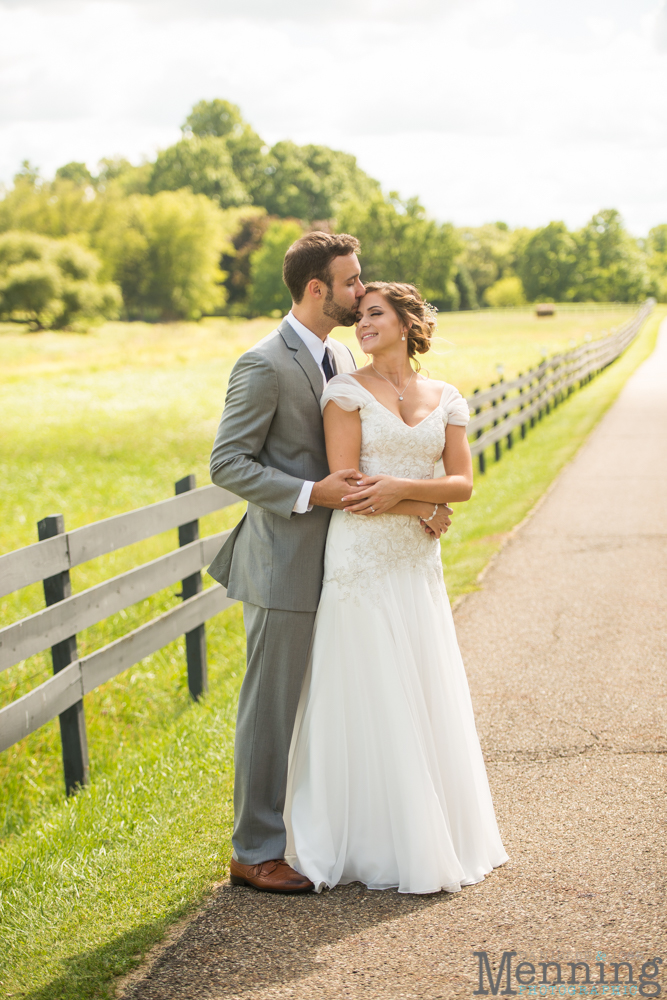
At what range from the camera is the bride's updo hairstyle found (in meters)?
3.31

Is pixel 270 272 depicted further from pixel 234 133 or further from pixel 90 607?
pixel 90 607

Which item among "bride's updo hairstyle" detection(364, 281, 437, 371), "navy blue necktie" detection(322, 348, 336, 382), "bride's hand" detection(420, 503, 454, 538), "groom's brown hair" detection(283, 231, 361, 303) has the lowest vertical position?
"bride's hand" detection(420, 503, 454, 538)

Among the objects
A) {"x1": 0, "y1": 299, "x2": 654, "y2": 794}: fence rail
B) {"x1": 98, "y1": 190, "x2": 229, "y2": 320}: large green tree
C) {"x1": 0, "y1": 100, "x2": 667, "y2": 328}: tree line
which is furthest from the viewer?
{"x1": 98, "y1": 190, "x2": 229, "y2": 320}: large green tree

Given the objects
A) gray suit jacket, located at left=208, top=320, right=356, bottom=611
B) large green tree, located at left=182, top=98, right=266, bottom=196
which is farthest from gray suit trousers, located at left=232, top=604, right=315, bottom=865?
large green tree, located at left=182, top=98, right=266, bottom=196

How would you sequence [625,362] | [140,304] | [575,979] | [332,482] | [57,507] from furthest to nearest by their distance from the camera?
[140,304]
[625,362]
[57,507]
[332,482]
[575,979]

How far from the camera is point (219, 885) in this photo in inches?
127

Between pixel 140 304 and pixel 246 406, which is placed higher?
pixel 140 304

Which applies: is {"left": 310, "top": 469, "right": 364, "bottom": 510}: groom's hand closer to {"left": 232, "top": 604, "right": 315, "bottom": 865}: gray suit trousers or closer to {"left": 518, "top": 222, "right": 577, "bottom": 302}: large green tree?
{"left": 232, "top": 604, "right": 315, "bottom": 865}: gray suit trousers

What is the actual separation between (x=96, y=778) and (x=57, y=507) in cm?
773

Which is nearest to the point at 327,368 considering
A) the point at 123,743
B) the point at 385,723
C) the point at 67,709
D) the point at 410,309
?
the point at 410,309

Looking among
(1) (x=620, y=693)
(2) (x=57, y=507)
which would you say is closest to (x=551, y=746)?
(1) (x=620, y=693)

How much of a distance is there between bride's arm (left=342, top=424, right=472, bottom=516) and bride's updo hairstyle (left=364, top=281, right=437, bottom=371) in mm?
362

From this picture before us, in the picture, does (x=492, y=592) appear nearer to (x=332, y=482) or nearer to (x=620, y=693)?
(x=620, y=693)

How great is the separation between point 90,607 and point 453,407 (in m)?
2.12
